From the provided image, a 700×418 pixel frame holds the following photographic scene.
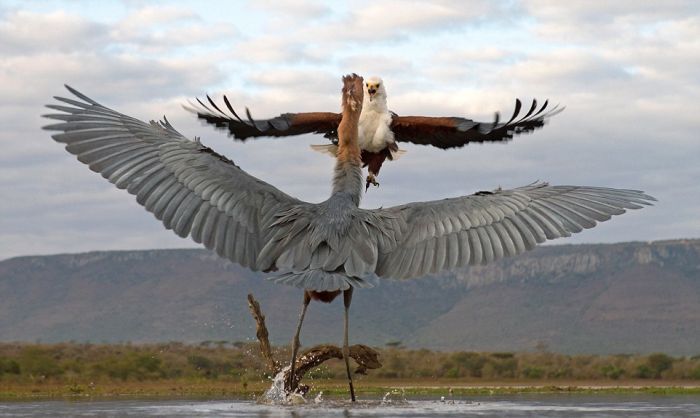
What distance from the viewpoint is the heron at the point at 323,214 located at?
461 inches

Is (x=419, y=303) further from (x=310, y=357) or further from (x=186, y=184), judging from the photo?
(x=186, y=184)

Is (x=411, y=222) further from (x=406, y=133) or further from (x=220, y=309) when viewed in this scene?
(x=220, y=309)

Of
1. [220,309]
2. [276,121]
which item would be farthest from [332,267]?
[220,309]

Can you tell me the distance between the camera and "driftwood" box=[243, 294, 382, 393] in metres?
14.4

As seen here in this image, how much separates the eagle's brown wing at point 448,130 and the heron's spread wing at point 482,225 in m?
3.52

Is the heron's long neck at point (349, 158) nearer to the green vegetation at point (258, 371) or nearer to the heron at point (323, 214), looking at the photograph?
the heron at point (323, 214)

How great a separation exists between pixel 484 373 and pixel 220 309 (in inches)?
2162

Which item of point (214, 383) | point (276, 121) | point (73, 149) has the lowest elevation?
point (214, 383)

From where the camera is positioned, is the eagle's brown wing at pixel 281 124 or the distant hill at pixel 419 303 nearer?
the eagle's brown wing at pixel 281 124

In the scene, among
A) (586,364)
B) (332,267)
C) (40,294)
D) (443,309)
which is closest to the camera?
(332,267)

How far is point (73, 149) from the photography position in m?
12.4

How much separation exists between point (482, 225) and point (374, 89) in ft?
13.9

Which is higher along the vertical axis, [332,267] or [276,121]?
[276,121]

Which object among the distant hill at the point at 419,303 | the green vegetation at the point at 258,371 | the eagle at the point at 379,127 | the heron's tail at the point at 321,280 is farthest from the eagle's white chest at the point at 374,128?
the distant hill at the point at 419,303
